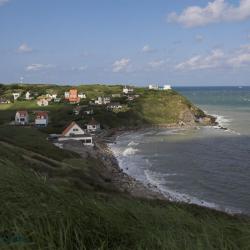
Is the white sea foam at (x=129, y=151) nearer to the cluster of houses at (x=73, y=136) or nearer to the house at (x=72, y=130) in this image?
the cluster of houses at (x=73, y=136)

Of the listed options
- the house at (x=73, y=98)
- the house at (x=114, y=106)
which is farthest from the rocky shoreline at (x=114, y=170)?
the house at (x=73, y=98)

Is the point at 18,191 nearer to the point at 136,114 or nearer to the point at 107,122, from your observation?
the point at 107,122

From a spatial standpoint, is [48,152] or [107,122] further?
[107,122]

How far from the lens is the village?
91.0 meters

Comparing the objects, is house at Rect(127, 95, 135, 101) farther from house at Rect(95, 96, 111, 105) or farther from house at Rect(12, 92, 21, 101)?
house at Rect(12, 92, 21, 101)

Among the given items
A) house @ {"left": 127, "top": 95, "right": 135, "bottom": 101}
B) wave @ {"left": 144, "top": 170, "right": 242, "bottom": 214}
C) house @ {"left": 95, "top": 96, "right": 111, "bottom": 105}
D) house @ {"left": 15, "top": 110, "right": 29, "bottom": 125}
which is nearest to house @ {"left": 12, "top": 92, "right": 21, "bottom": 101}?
house @ {"left": 95, "top": 96, "right": 111, "bottom": 105}

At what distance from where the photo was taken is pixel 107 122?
12475 cm

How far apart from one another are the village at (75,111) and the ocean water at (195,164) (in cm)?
731

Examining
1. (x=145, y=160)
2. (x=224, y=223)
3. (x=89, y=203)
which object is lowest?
(x=145, y=160)

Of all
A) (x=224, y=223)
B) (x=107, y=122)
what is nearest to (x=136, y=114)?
(x=107, y=122)

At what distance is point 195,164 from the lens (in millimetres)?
68000

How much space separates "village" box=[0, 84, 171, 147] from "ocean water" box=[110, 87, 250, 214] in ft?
24.0

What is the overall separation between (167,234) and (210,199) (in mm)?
41995

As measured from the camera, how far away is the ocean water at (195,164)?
48250mm
